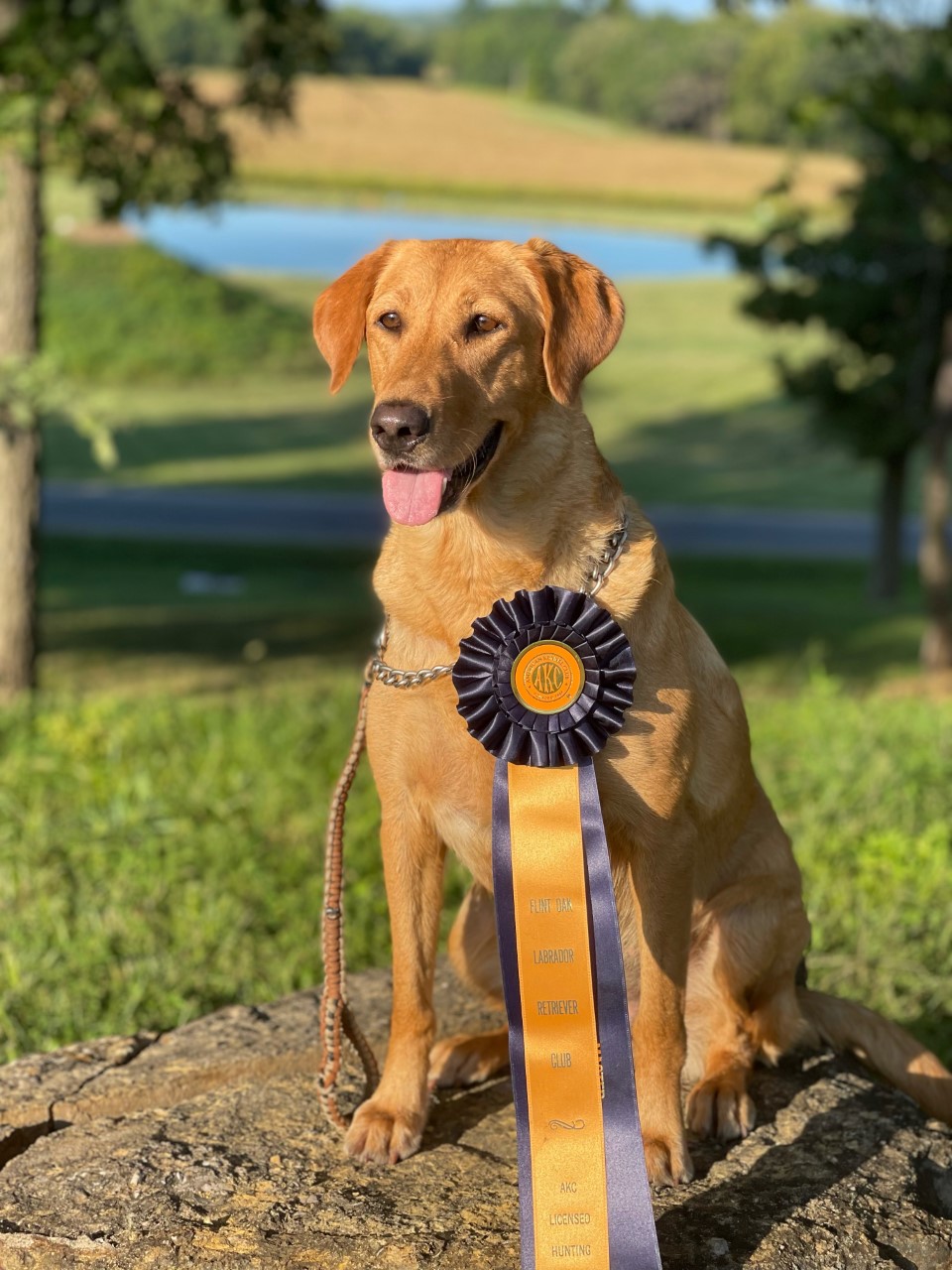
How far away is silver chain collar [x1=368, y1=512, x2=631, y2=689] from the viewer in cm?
266

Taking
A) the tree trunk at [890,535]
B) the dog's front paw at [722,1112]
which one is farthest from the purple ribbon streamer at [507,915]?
the tree trunk at [890,535]

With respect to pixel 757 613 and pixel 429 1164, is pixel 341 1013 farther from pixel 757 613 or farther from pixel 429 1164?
pixel 757 613

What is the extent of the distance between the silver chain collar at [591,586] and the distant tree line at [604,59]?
549 inches

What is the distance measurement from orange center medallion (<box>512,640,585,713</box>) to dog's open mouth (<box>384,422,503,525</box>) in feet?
0.99

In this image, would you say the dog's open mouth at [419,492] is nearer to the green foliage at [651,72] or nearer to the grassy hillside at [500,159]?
the green foliage at [651,72]

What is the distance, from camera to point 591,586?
2.69 meters

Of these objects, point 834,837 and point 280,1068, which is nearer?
point 280,1068

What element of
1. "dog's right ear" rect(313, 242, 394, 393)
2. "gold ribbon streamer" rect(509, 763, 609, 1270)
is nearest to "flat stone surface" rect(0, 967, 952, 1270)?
"gold ribbon streamer" rect(509, 763, 609, 1270)

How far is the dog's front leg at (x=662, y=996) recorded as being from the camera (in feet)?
8.79

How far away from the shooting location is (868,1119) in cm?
302

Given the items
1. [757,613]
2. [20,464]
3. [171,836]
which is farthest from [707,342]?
[171,836]

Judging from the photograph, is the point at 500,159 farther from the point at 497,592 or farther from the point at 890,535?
the point at 497,592

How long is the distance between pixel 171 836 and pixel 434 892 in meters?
2.45

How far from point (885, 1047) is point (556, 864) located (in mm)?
1202
